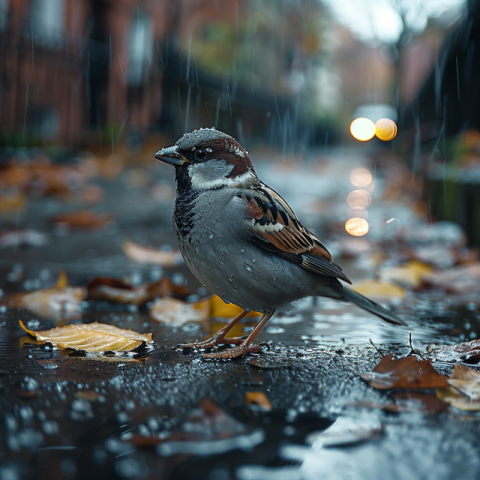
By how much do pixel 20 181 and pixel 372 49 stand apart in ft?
211

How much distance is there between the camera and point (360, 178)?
42.7ft

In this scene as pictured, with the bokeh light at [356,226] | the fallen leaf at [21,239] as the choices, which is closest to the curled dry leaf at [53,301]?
the fallen leaf at [21,239]

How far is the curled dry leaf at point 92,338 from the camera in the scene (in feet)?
7.76

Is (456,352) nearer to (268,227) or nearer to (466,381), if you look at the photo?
(466,381)

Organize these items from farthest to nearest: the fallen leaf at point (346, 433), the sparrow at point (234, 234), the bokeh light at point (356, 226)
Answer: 1. the bokeh light at point (356, 226)
2. the sparrow at point (234, 234)
3. the fallen leaf at point (346, 433)

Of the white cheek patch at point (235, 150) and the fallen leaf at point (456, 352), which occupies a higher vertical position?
the white cheek patch at point (235, 150)

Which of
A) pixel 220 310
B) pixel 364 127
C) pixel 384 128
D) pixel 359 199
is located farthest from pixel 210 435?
pixel 364 127

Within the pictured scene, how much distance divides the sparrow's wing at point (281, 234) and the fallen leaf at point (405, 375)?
2.11 ft

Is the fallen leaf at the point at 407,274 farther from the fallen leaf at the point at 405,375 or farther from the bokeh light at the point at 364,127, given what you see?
the bokeh light at the point at 364,127

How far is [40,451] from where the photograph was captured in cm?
151

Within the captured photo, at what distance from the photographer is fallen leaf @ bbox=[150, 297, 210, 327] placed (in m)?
3.02

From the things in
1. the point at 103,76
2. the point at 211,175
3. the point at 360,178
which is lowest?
the point at 211,175

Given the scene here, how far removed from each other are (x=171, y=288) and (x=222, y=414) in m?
1.79

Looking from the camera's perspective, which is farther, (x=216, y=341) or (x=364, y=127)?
(x=364, y=127)
